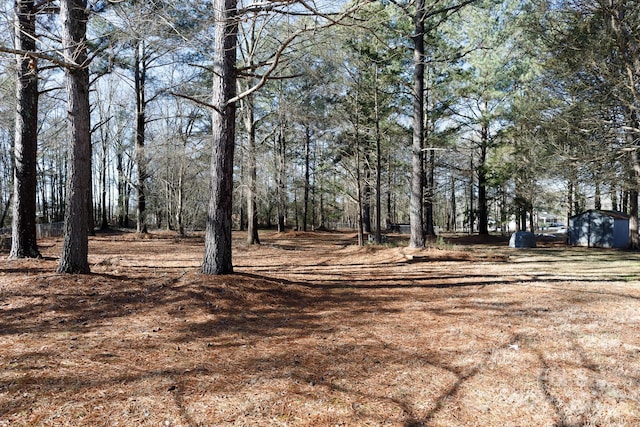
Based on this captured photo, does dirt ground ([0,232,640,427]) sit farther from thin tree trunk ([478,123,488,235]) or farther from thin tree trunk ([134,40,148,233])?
thin tree trunk ([478,123,488,235])

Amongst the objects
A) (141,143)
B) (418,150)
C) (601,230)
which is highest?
(141,143)

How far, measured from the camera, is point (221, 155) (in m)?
5.88

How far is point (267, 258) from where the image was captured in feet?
34.3

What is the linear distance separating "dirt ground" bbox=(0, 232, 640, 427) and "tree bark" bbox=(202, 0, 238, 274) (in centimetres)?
44

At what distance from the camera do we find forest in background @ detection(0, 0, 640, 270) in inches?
237

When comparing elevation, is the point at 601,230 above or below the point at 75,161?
below

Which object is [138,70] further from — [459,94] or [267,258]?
[459,94]

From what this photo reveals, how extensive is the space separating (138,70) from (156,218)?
36.5ft

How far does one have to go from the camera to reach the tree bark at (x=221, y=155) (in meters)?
5.78

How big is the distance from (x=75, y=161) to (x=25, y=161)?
236 centimetres

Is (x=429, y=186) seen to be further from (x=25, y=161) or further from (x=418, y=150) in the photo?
(x=25, y=161)

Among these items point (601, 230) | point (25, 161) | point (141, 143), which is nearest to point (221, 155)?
point (25, 161)

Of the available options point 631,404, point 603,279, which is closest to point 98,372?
point 631,404

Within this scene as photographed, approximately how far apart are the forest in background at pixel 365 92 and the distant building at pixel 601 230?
1555mm
